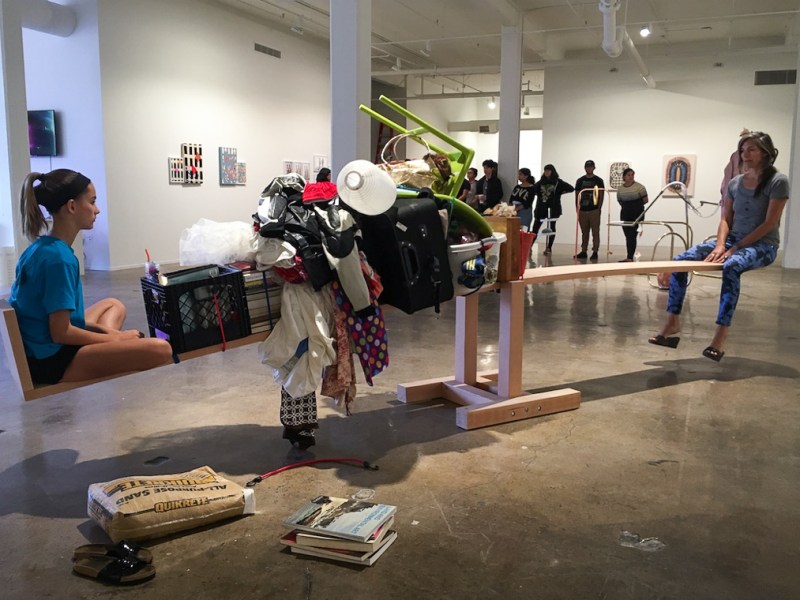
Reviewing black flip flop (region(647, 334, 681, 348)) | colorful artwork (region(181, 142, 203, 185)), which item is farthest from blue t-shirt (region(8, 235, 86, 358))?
colorful artwork (region(181, 142, 203, 185))

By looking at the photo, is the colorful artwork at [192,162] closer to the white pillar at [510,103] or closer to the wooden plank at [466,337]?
the white pillar at [510,103]

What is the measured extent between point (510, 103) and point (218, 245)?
1014cm

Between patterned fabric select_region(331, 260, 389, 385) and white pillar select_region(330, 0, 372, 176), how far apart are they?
3175 millimetres

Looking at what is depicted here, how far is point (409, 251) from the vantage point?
3000 mm

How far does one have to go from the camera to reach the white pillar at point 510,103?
12055 mm

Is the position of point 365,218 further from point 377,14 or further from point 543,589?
point 377,14

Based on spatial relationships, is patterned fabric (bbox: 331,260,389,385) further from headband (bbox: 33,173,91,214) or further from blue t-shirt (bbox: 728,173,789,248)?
blue t-shirt (bbox: 728,173,789,248)

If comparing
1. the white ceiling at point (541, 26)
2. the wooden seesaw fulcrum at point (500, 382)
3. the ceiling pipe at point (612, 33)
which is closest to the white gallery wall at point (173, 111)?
the white ceiling at point (541, 26)

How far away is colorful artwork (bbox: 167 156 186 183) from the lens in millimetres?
10773

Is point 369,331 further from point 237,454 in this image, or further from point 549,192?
point 549,192

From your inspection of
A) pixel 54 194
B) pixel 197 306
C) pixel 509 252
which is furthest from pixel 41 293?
pixel 509 252

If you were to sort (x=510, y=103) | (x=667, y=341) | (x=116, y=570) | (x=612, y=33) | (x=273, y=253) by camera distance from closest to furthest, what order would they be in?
(x=116, y=570), (x=273, y=253), (x=667, y=341), (x=612, y=33), (x=510, y=103)

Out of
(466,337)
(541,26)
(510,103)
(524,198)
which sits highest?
(541,26)

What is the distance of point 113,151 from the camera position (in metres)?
9.78
